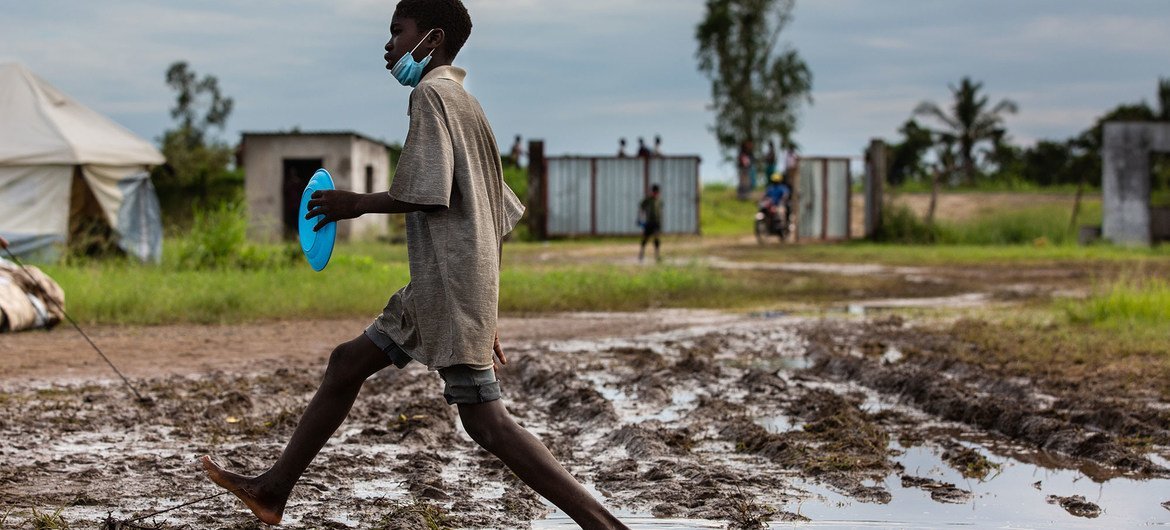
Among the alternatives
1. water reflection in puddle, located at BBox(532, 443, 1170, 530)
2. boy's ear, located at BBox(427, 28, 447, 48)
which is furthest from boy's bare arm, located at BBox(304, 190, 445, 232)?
water reflection in puddle, located at BBox(532, 443, 1170, 530)

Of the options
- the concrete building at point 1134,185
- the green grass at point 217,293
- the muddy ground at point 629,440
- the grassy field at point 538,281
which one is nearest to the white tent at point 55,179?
the grassy field at point 538,281

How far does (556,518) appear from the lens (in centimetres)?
446

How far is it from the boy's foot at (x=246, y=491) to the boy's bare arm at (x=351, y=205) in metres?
0.81

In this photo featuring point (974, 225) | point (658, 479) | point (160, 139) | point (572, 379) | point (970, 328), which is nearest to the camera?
point (658, 479)

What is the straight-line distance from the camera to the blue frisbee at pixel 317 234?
→ 12.5 feet

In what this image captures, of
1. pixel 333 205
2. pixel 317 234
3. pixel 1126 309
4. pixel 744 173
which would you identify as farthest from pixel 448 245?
pixel 744 173

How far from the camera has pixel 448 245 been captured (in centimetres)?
353

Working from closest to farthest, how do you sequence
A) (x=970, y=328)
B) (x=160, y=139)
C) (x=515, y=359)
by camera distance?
(x=515, y=359) → (x=970, y=328) → (x=160, y=139)

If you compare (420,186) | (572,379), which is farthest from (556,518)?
(572,379)

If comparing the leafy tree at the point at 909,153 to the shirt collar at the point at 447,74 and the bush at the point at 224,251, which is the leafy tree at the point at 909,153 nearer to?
the bush at the point at 224,251

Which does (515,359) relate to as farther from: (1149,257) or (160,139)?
(160,139)

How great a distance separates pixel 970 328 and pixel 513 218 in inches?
303

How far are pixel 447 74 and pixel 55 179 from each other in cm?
1660

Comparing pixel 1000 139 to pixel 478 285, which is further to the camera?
pixel 1000 139
